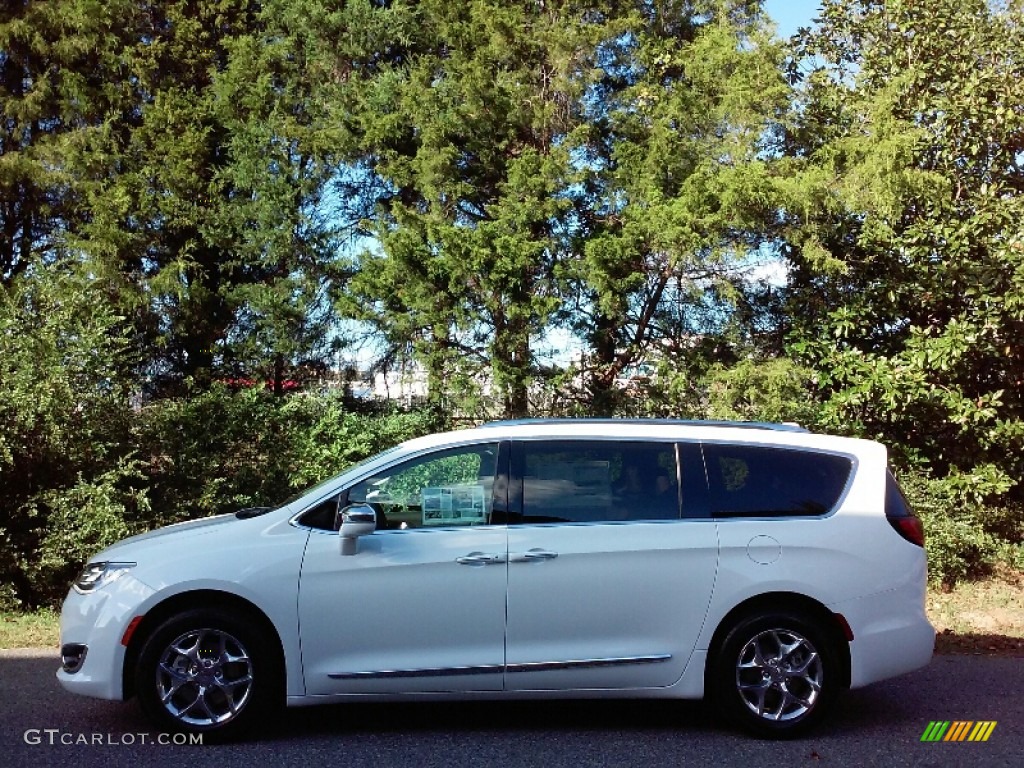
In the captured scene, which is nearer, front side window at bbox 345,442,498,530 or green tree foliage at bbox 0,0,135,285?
front side window at bbox 345,442,498,530

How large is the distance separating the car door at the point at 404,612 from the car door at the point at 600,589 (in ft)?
0.48

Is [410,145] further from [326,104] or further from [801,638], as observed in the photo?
[801,638]

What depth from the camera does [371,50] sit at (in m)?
13.4

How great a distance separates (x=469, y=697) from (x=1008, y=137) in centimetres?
985

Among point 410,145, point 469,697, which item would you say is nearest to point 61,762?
point 469,697

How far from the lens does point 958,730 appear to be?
5879mm

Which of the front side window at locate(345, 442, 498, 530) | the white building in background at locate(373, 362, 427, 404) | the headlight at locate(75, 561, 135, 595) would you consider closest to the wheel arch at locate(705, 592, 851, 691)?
the front side window at locate(345, 442, 498, 530)

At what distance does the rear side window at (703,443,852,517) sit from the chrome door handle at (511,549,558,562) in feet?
3.25

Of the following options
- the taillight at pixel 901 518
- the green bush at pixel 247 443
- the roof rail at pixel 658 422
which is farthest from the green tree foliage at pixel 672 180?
the taillight at pixel 901 518

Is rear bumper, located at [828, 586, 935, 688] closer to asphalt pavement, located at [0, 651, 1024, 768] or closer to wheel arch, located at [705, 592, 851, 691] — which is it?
wheel arch, located at [705, 592, 851, 691]

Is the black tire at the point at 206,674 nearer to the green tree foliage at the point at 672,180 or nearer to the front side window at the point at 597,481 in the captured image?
the front side window at the point at 597,481

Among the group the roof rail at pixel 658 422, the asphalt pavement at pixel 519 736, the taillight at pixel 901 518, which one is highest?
the roof rail at pixel 658 422

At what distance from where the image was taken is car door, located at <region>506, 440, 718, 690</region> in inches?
218

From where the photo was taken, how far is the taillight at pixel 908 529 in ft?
19.2
